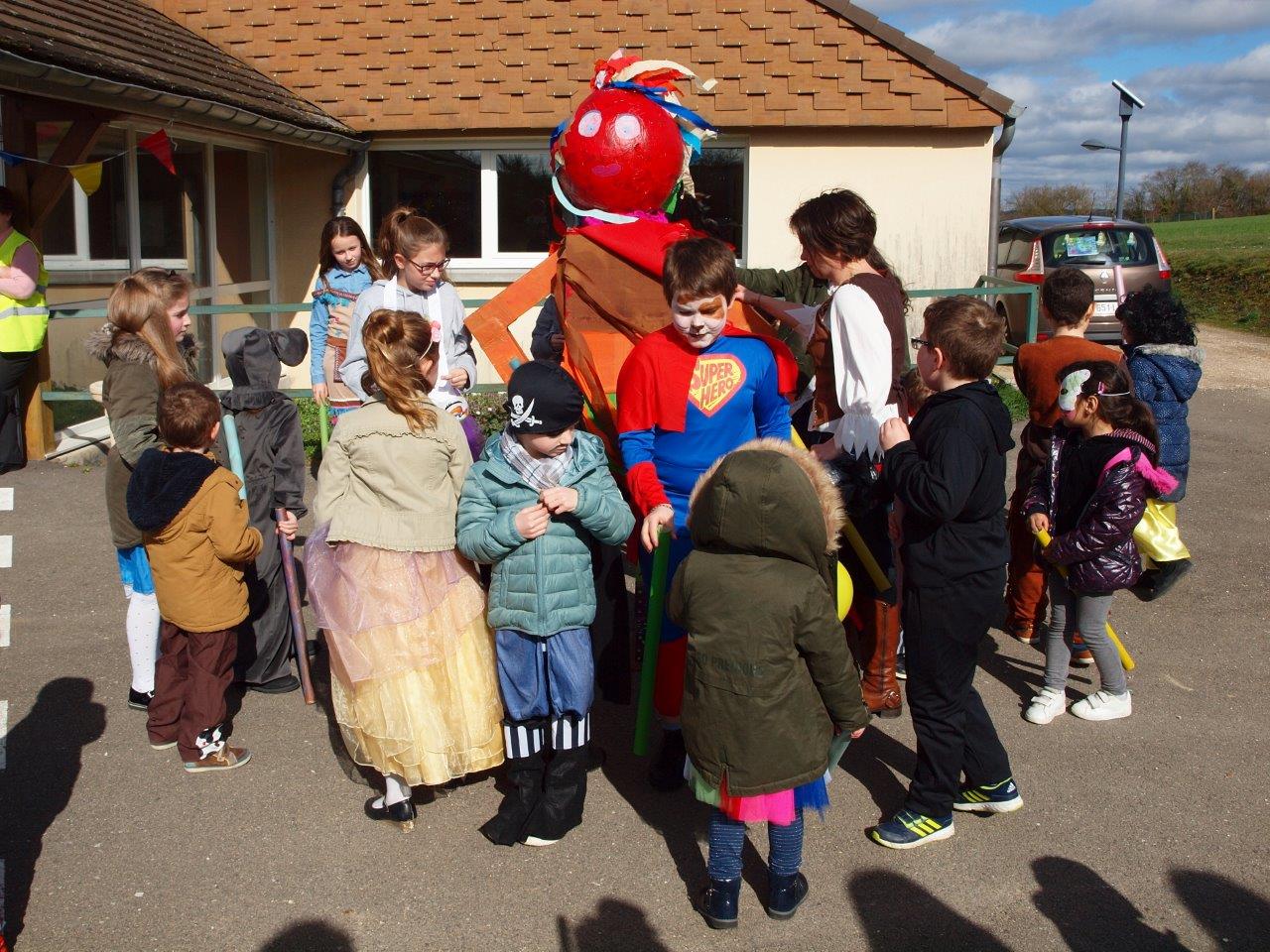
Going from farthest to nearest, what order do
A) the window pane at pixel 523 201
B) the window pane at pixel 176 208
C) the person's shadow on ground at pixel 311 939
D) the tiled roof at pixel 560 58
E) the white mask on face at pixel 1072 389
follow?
the window pane at pixel 523 201 → the tiled roof at pixel 560 58 → the window pane at pixel 176 208 → the white mask on face at pixel 1072 389 → the person's shadow on ground at pixel 311 939

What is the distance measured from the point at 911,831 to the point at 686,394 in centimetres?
151

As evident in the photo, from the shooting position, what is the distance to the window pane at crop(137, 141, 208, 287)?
9820 millimetres

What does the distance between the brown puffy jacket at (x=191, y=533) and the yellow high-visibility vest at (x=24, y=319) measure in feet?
14.7

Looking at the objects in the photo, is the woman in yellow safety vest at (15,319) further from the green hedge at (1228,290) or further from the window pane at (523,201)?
the green hedge at (1228,290)

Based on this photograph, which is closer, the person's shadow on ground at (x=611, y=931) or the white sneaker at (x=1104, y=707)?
the person's shadow on ground at (x=611, y=931)

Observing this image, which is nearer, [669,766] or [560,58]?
[669,766]

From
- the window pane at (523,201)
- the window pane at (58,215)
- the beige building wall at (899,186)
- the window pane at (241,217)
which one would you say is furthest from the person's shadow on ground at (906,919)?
the window pane at (241,217)

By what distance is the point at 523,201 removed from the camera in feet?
37.5

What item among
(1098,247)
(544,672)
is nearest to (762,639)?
(544,672)

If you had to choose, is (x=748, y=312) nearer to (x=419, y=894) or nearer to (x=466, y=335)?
(x=466, y=335)

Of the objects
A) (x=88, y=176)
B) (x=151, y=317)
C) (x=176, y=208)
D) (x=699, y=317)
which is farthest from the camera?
(x=176, y=208)

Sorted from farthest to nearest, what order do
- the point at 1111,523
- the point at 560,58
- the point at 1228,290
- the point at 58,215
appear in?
the point at 1228,290 < the point at 560,58 < the point at 58,215 < the point at 1111,523

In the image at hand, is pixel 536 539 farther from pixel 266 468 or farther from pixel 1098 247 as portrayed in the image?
pixel 1098 247

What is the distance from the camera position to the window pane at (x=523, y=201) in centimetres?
1131
